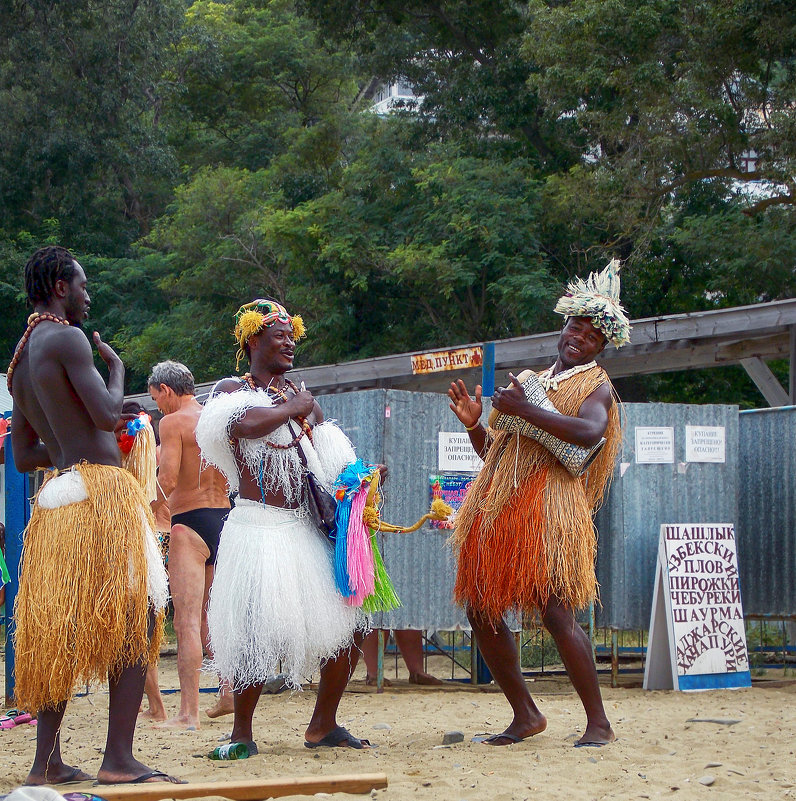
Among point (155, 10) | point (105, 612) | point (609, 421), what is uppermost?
point (155, 10)

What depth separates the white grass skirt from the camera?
446 centimetres

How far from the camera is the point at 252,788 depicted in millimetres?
3748

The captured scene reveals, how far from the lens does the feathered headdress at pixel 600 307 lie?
503 centimetres

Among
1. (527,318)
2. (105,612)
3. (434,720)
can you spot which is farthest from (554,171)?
(105,612)

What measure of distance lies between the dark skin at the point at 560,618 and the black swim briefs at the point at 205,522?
5.78ft

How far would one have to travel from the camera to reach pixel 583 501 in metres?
4.95

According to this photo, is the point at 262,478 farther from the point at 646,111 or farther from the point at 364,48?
the point at 364,48

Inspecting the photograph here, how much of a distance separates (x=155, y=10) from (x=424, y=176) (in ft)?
36.2

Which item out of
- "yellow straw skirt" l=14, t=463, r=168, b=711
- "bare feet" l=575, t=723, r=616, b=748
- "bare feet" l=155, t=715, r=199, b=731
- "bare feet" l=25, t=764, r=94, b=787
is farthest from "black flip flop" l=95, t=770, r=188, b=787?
"bare feet" l=575, t=723, r=616, b=748

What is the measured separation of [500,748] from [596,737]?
0.42m

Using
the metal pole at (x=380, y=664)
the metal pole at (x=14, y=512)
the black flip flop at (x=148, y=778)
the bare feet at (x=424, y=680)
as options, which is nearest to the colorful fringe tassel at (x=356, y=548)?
the black flip flop at (x=148, y=778)

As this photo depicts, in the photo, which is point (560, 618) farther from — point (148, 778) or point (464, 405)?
point (148, 778)

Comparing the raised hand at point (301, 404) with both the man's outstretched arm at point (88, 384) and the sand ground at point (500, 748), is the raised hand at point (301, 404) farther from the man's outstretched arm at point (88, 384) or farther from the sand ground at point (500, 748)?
the sand ground at point (500, 748)

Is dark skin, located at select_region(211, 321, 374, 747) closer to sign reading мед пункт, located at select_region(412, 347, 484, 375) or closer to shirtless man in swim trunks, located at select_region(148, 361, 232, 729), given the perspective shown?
shirtless man in swim trunks, located at select_region(148, 361, 232, 729)
